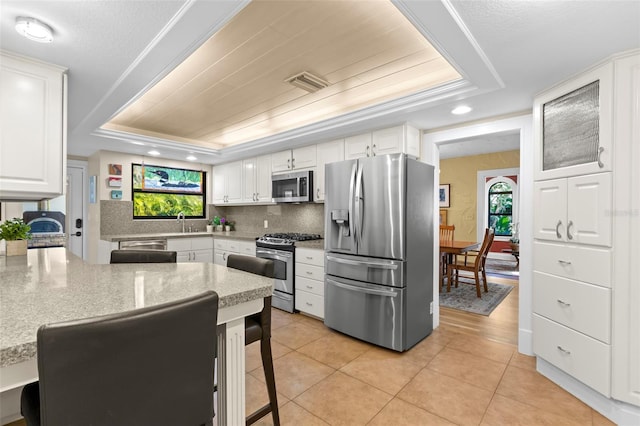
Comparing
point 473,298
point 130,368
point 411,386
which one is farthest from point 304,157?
point 130,368

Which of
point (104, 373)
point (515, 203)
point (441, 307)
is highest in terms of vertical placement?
point (515, 203)

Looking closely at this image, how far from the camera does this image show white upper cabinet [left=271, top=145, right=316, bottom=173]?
387 cm

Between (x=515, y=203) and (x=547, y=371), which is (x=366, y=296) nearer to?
(x=547, y=371)

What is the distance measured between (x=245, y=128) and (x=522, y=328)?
3779 mm

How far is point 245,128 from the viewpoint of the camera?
3.97 metres

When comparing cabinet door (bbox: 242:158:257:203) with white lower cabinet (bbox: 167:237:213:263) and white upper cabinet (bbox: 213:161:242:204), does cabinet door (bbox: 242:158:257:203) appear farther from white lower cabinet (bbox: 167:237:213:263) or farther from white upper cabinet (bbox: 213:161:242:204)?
white lower cabinet (bbox: 167:237:213:263)

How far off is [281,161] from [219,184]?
5.64 feet

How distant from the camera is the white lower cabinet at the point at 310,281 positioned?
3430 millimetres

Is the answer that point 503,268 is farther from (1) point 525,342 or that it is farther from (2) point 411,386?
(2) point 411,386

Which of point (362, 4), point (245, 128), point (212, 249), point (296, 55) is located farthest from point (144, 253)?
point (212, 249)

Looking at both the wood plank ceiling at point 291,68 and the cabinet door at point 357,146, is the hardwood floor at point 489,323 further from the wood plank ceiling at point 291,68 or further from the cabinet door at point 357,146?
the wood plank ceiling at point 291,68

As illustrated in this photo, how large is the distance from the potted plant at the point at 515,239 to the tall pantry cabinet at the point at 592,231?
4.69 metres

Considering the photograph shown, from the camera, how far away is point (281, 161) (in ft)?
14.0

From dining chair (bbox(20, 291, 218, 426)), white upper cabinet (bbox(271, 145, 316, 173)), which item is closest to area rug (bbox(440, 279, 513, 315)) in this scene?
white upper cabinet (bbox(271, 145, 316, 173))
